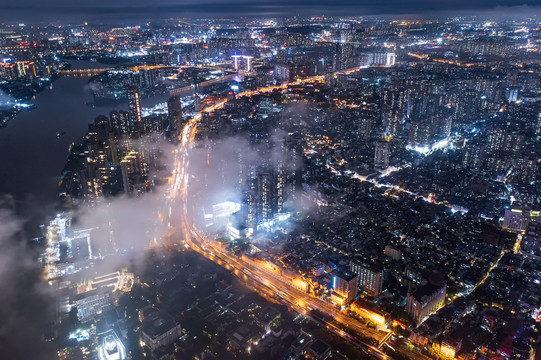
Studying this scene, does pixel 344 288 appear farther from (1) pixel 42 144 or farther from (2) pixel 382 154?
(1) pixel 42 144

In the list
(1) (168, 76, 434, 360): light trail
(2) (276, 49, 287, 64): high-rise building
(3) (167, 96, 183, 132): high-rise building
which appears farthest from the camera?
(2) (276, 49, 287, 64): high-rise building

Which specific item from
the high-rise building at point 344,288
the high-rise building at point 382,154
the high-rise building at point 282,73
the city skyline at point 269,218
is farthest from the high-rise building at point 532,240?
the high-rise building at point 282,73

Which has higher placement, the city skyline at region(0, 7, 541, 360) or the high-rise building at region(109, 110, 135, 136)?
the high-rise building at region(109, 110, 135, 136)

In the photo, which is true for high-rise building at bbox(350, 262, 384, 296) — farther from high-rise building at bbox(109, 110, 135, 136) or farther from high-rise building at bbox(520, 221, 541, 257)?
high-rise building at bbox(109, 110, 135, 136)

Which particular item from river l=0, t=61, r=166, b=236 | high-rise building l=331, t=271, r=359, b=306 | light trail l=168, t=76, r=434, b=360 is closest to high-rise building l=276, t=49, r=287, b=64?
river l=0, t=61, r=166, b=236

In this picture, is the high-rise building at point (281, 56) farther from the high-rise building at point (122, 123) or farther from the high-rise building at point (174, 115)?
the high-rise building at point (122, 123)
